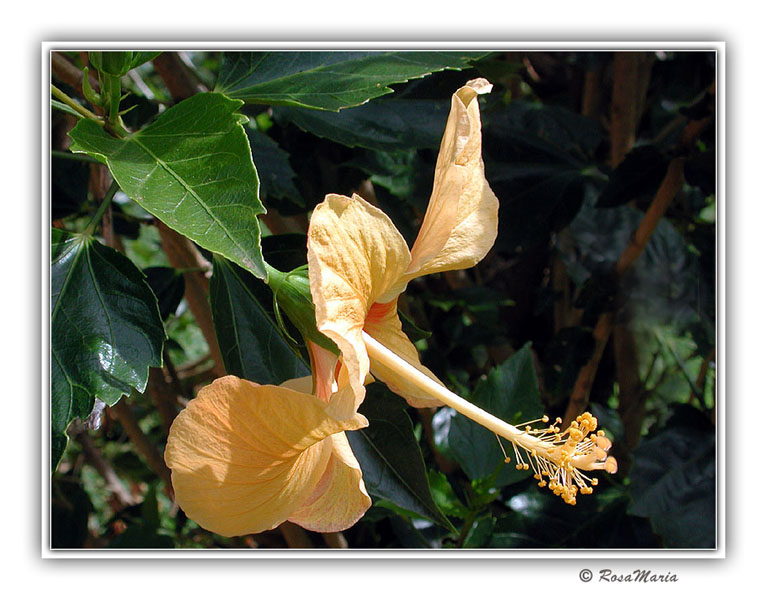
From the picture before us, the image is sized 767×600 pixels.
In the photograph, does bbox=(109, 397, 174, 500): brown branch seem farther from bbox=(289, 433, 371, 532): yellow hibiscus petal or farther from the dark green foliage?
bbox=(289, 433, 371, 532): yellow hibiscus petal

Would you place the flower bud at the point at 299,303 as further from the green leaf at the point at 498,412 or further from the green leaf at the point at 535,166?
the green leaf at the point at 535,166

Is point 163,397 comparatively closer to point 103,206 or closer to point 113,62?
point 103,206

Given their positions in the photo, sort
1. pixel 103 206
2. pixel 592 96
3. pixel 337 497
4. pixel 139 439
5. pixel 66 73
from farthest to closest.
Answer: pixel 592 96
pixel 139 439
pixel 66 73
pixel 103 206
pixel 337 497

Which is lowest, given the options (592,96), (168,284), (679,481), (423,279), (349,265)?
(679,481)

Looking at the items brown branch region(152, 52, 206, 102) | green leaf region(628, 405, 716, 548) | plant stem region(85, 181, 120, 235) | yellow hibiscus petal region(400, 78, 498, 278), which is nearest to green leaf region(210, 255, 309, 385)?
plant stem region(85, 181, 120, 235)

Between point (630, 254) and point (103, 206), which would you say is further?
point (630, 254)

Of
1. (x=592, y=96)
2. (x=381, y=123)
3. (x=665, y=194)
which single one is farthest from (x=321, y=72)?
(x=592, y=96)

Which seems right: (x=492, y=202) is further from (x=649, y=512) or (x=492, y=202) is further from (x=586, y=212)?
(x=586, y=212)
